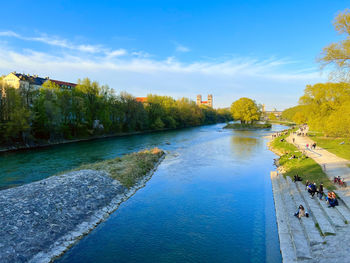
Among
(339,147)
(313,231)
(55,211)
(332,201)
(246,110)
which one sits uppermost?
(246,110)

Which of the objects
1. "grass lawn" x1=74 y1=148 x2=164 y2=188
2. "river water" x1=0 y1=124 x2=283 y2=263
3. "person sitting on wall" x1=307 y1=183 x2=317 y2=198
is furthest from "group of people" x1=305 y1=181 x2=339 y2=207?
"grass lawn" x1=74 y1=148 x2=164 y2=188

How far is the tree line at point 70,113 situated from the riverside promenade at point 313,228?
50.6 meters

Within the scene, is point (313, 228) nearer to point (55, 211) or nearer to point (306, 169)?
point (306, 169)

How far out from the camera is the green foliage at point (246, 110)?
114875mm

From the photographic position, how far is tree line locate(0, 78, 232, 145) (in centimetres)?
4869

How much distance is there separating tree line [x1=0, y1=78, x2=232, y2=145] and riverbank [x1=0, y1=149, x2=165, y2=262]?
34077mm

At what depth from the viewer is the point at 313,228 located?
45.0 feet

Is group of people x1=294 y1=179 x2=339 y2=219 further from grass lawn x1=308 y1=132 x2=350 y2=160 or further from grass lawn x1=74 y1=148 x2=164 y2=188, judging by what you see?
grass lawn x1=308 y1=132 x2=350 y2=160

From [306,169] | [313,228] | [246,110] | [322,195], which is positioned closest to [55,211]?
[313,228]

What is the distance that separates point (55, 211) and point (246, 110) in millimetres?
108922

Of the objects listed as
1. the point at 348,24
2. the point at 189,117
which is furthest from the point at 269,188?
the point at 189,117

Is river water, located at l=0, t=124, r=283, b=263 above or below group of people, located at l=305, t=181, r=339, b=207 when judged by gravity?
below

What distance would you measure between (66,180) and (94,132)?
176 feet

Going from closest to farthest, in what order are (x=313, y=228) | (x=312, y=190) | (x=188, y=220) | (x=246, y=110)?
(x=313, y=228), (x=188, y=220), (x=312, y=190), (x=246, y=110)
